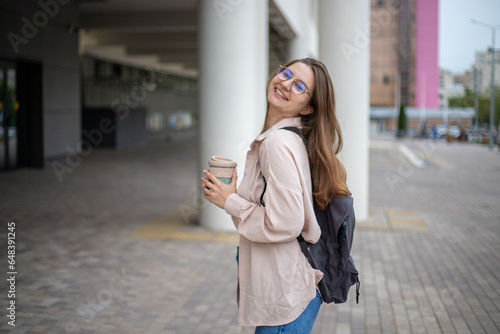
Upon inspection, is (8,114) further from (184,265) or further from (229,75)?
(184,265)

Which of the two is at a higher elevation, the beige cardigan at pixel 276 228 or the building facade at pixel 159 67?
the building facade at pixel 159 67

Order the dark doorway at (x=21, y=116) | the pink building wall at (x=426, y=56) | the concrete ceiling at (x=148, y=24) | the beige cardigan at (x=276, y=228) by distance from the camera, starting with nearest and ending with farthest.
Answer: the beige cardigan at (x=276, y=228) < the dark doorway at (x=21, y=116) < the concrete ceiling at (x=148, y=24) < the pink building wall at (x=426, y=56)

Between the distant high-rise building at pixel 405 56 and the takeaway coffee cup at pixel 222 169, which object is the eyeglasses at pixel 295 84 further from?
the distant high-rise building at pixel 405 56

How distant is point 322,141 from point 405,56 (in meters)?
95.3

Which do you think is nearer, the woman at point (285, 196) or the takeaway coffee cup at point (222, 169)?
the woman at point (285, 196)

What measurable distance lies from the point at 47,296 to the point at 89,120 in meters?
21.8

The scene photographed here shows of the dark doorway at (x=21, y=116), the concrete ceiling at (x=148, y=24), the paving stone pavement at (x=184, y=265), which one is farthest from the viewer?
the concrete ceiling at (x=148, y=24)

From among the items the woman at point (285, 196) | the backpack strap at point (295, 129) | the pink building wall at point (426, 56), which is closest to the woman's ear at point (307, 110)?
the woman at point (285, 196)

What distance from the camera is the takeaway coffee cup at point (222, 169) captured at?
88.7 inches

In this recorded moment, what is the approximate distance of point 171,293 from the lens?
17.7 ft

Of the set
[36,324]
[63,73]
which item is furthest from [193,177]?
[36,324]

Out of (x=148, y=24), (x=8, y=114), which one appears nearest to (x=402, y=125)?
(x=148, y=24)

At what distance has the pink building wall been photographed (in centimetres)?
8931

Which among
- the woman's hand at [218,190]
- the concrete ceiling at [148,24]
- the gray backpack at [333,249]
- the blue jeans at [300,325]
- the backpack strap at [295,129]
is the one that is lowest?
the blue jeans at [300,325]
